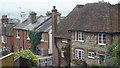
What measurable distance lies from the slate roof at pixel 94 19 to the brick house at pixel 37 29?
348 centimetres

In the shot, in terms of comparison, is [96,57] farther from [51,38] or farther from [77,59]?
[51,38]

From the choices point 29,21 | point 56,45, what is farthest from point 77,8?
point 29,21

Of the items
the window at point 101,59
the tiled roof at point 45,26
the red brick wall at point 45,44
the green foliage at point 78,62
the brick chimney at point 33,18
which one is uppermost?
the brick chimney at point 33,18

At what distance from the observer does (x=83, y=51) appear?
28625mm

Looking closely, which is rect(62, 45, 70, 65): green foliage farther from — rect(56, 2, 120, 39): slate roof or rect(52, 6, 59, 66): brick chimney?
rect(52, 6, 59, 66): brick chimney

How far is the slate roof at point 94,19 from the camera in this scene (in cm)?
2702

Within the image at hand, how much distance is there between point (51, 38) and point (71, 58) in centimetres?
659

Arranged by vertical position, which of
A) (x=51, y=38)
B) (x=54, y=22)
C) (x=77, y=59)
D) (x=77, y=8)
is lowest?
(x=77, y=59)

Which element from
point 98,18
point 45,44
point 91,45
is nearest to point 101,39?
point 91,45

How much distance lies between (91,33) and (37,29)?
12.2 meters

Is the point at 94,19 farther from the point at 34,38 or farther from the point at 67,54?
the point at 34,38

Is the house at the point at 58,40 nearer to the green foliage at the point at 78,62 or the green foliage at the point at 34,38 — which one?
the green foliage at the point at 78,62

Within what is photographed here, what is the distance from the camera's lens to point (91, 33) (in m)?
27.5

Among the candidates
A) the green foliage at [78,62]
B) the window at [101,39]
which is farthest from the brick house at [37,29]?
the window at [101,39]
